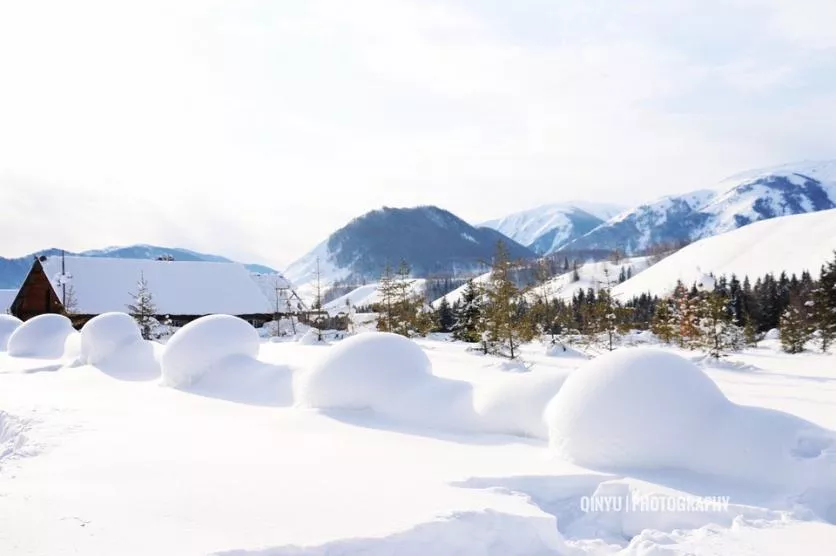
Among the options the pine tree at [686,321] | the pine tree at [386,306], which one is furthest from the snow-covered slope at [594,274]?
the pine tree at [386,306]

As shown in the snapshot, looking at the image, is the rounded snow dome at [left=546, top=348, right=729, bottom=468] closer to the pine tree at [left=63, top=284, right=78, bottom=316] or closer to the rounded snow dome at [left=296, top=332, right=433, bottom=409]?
the rounded snow dome at [left=296, top=332, right=433, bottom=409]

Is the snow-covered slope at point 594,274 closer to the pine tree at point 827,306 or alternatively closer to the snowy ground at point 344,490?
the pine tree at point 827,306

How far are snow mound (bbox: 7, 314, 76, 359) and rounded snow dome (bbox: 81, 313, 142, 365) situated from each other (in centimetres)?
365

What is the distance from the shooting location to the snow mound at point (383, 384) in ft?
29.8

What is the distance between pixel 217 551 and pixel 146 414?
6629mm

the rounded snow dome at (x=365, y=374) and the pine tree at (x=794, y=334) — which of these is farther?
the pine tree at (x=794, y=334)

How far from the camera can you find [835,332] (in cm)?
3030

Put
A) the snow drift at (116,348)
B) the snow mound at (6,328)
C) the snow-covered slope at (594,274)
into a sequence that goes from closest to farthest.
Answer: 1. the snow drift at (116,348)
2. the snow mound at (6,328)
3. the snow-covered slope at (594,274)

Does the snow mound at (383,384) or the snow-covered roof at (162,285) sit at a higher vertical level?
the snow-covered roof at (162,285)

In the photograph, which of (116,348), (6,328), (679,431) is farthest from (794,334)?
(6,328)

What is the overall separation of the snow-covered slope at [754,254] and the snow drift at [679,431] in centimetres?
9554

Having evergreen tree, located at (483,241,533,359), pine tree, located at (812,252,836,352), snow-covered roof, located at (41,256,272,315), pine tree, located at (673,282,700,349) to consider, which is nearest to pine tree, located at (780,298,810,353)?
pine tree, located at (812,252,836,352)

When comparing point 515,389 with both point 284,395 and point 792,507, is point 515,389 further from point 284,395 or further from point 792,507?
point 284,395

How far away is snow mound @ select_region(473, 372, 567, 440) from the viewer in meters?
8.06
